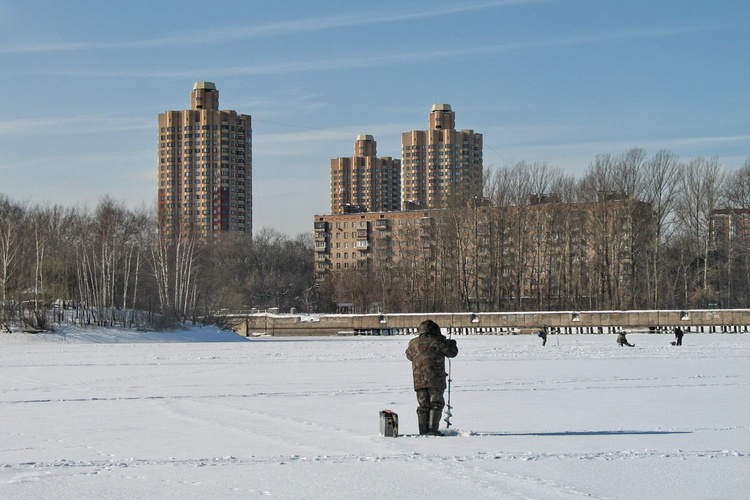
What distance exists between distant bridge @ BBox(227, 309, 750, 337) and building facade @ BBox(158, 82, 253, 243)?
93.8 m

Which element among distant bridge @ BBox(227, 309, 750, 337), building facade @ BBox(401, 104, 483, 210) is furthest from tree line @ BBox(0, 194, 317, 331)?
building facade @ BBox(401, 104, 483, 210)

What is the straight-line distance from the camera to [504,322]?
6725 cm

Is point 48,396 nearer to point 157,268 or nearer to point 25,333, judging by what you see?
point 25,333

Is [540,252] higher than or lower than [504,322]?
higher

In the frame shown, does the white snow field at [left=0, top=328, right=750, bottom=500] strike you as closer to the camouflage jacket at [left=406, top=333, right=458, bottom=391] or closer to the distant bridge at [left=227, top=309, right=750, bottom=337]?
the camouflage jacket at [left=406, top=333, right=458, bottom=391]

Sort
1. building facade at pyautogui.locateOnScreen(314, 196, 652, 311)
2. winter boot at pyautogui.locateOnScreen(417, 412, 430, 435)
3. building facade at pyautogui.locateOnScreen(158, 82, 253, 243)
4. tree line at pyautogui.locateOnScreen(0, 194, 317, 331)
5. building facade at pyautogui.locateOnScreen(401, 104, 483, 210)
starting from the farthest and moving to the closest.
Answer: building facade at pyautogui.locateOnScreen(401, 104, 483, 210) < building facade at pyautogui.locateOnScreen(158, 82, 253, 243) < building facade at pyautogui.locateOnScreen(314, 196, 652, 311) < tree line at pyautogui.locateOnScreen(0, 194, 317, 331) < winter boot at pyautogui.locateOnScreen(417, 412, 430, 435)

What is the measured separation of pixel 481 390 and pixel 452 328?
164 ft

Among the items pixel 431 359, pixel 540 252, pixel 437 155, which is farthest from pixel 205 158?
pixel 431 359

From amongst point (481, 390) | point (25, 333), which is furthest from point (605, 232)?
point (481, 390)

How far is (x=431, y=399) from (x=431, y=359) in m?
0.55

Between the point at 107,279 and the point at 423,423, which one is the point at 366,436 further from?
the point at 107,279

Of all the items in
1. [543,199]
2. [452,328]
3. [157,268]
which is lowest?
[452,328]

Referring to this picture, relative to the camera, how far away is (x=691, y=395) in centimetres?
1788

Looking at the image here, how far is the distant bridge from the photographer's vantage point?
206 feet
